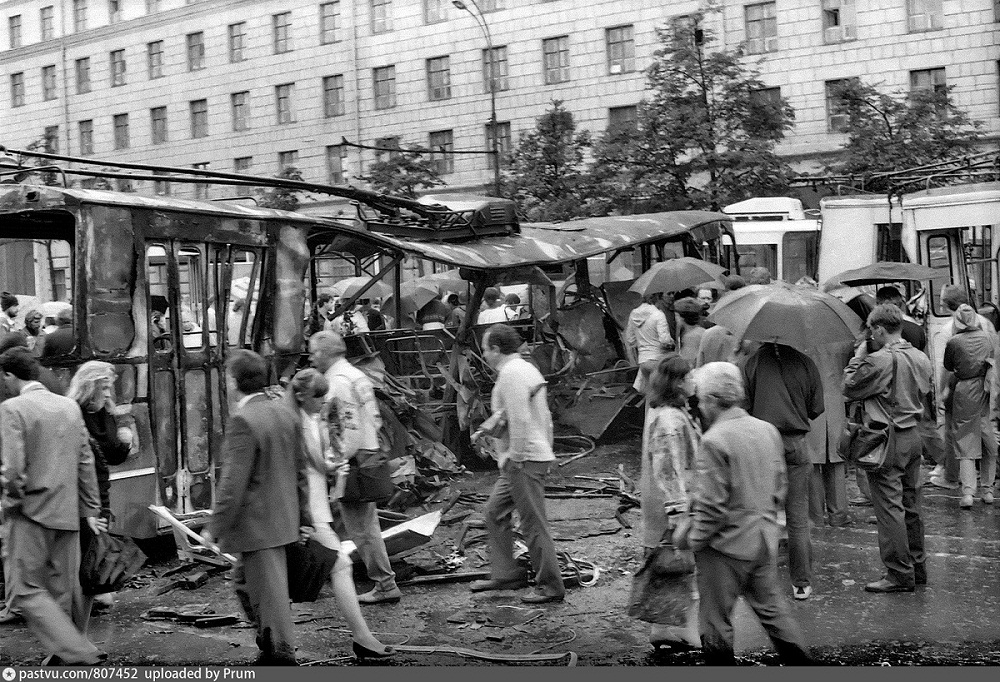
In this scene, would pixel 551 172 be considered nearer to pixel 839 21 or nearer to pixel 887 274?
pixel 839 21

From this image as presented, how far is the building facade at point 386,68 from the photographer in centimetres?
3734

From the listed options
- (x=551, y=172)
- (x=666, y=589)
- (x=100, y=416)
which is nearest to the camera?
(x=666, y=589)

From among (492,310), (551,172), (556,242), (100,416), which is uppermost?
(551,172)

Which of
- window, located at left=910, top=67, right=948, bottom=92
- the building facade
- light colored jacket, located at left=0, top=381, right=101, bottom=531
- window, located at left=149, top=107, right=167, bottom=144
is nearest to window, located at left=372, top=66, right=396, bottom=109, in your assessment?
the building facade

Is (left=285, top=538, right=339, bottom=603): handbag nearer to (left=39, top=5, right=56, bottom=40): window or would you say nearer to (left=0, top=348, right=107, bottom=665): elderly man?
(left=0, top=348, right=107, bottom=665): elderly man

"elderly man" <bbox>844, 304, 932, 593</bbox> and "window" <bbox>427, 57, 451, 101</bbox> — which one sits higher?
"window" <bbox>427, 57, 451, 101</bbox>

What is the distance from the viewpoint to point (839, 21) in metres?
37.7

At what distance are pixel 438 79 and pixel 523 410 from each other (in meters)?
39.4

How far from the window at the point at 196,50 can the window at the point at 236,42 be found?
65.0 inches

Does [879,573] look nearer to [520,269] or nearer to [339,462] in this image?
[339,462]

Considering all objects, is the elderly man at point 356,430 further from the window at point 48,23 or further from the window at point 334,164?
the window at point 48,23

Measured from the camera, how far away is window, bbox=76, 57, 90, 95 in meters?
54.2

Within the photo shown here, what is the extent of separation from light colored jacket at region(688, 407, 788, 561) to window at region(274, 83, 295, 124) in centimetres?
4574

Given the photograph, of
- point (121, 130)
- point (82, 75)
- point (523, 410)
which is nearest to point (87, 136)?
point (121, 130)
